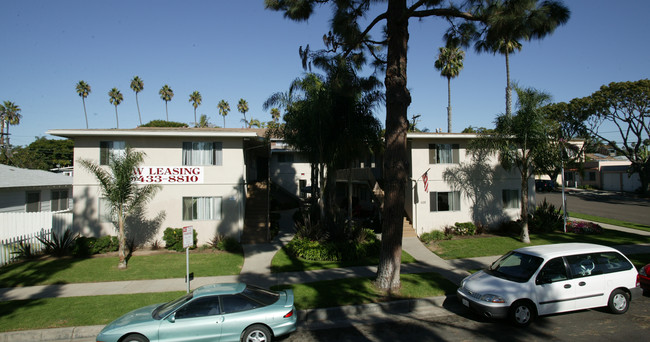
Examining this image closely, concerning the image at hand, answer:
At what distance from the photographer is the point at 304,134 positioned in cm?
1625

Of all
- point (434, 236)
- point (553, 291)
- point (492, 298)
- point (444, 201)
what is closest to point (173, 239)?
point (434, 236)

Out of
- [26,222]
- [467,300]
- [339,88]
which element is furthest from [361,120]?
[26,222]

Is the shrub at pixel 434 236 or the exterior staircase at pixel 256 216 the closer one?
the shrub at pixel 434 236

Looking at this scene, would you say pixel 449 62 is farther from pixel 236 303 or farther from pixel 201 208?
pixel 236 303

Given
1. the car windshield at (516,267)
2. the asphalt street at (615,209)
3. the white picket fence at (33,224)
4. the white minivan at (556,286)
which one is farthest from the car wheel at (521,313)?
the white picket fence at (33,224)

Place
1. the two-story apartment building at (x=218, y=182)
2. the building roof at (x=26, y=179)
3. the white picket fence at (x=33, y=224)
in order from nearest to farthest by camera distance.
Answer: the white picket fence at (x=33, y=224) → the two-story apartment building at (x=218, y=182) → the building roof at (x=26, y=179)

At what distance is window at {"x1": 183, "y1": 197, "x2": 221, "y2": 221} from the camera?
16469 mm

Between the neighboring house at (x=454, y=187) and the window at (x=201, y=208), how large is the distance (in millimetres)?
9998

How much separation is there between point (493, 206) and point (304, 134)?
11.0 meters

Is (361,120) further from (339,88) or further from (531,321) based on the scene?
(531,321)

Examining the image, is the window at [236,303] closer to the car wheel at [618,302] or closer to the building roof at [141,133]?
the car wheel at [618,302]

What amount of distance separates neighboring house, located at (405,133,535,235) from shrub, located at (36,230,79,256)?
16.3m

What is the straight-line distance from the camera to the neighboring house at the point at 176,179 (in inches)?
630

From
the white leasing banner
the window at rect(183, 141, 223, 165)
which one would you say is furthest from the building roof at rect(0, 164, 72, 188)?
the window at rect(183, 141, 223, 165)
